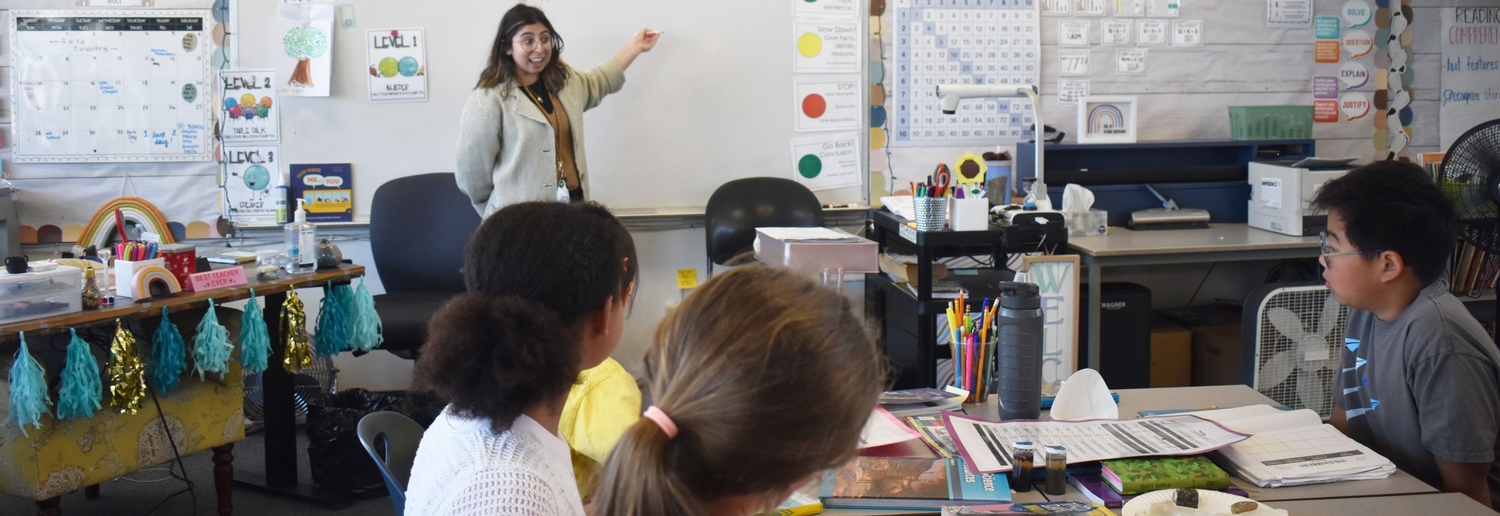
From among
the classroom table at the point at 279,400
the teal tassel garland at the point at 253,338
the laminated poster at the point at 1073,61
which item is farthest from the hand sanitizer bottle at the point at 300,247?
the laminated poster at the point at 1073,61

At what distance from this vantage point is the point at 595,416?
5.11 feet

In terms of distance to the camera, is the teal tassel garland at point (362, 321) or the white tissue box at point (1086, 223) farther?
the white tissue box at point (1086, 223)

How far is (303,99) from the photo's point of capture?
3.57m

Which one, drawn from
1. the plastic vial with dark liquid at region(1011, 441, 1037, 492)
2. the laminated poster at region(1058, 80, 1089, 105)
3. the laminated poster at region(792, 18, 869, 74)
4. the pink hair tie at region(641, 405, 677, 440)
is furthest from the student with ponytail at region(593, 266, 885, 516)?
the laminated poster at region(1058, 80, 1089, 105)

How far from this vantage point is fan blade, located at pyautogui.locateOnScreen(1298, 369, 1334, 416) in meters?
2.61

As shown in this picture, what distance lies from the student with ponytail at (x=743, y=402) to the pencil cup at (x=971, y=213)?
6.91 ft

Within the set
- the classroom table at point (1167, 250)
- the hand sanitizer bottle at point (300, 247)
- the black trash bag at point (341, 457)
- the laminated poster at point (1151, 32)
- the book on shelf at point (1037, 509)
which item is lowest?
the black trash bag at point (341, 457)

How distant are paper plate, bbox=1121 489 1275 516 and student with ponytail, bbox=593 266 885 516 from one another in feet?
1.70

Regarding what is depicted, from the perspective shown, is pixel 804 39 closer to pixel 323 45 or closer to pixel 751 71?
pixel 751 71

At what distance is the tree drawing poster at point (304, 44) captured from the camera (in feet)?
11.6

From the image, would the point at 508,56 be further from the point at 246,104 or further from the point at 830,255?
the point at 830,255

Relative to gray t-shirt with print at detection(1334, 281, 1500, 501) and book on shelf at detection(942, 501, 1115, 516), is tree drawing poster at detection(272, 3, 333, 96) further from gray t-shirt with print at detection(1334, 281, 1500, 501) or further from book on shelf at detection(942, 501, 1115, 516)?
gray t-shirt with print at detection(1334, 281, 1500, 501)

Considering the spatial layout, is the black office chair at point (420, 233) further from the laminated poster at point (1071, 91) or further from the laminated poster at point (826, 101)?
the laminated poster at point (1071, 91)

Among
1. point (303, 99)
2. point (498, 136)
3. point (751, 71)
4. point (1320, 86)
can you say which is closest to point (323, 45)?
point (303, 99)
